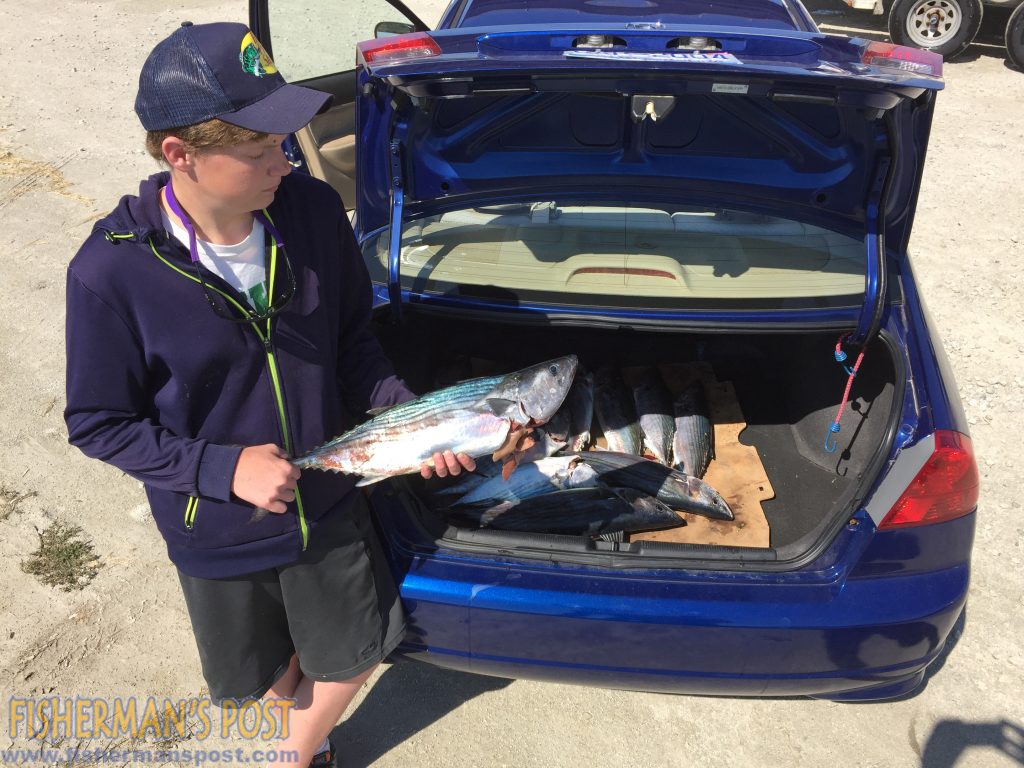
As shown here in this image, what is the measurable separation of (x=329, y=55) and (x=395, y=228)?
8.15 ft

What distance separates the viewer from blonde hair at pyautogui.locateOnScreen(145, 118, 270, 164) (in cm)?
166

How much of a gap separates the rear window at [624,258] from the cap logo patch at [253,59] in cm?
103

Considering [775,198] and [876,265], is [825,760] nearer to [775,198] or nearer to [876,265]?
[876,265]

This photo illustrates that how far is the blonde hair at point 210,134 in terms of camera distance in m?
1.66

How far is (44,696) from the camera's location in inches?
111

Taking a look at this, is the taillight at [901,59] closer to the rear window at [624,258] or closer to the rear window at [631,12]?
the rear window at [624,258]

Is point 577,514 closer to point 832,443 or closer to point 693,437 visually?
point 693,437

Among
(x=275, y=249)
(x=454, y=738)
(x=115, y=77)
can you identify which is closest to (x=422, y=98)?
(x=275, y=249)

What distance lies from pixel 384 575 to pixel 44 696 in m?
1.58

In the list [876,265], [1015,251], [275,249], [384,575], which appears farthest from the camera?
[1015,251]

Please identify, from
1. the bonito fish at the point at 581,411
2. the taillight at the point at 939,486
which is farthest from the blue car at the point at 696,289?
the bonito fish at the point at 581,411

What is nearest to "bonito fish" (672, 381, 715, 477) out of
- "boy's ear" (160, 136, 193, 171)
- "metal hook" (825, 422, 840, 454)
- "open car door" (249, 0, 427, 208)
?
"metal hook" (825, 422, 840, 454)

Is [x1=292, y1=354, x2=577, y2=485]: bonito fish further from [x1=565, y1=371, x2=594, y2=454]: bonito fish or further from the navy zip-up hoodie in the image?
[x1=565, y1=371, x2=594, y2=454]: bonito fish

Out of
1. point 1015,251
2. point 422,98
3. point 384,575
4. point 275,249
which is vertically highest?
point 422,98
